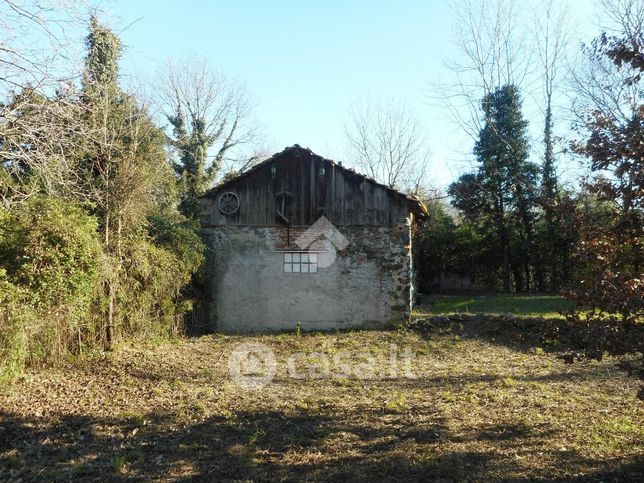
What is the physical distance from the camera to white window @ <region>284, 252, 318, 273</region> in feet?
41.1

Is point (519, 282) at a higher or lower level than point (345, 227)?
lower

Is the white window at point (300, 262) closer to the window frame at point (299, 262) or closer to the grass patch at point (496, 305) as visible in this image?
the window frame at point (299, 262)

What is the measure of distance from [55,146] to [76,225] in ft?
4.95

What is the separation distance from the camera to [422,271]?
870 inches

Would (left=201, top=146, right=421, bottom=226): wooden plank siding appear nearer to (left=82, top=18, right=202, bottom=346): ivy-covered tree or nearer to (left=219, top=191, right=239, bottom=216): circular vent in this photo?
(left=219, top=191, right=239, bottom=216): circular vent

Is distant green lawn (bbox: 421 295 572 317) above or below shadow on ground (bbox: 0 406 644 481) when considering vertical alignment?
above

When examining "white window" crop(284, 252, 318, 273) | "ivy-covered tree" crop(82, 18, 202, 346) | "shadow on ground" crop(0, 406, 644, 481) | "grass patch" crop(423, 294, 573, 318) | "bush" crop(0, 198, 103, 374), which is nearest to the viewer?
"shadow on ground" crop(0, 406, 644, 481)

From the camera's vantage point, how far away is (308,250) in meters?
12.5

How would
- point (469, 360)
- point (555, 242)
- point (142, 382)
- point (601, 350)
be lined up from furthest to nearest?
point (555, 242)
point (469, 360)
point (142, 382)
point (601, 350)

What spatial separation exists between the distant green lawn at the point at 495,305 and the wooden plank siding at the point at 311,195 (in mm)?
3723

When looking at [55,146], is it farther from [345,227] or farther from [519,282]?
[519,282]

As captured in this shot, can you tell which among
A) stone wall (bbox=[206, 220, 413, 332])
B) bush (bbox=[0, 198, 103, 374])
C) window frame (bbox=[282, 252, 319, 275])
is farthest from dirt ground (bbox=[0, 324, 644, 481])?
window frame (bbox=[282, 252, 319, 275])

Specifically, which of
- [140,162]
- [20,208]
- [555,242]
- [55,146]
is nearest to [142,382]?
[20,208]

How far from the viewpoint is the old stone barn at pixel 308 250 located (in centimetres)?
1243
